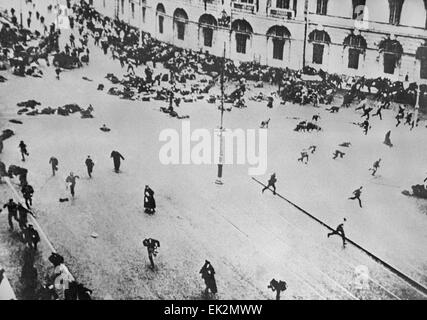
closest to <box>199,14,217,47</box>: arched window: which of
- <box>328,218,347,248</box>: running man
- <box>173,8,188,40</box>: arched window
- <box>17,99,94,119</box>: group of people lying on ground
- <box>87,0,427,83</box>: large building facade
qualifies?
<box>87,0,427,83</box>: large building facade

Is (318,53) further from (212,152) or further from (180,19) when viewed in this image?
(212,152)

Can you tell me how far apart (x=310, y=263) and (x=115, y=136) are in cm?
1298

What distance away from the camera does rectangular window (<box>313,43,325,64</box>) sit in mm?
38806

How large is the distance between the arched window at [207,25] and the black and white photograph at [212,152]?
89 mm

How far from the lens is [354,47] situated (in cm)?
3734

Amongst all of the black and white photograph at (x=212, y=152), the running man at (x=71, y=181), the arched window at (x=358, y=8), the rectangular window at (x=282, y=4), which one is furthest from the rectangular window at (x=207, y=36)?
the running man at (x=71, y=181)

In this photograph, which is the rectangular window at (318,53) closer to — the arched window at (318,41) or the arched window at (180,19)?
the arched window at (318,41)

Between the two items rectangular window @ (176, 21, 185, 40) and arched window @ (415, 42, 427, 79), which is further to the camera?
rectangular window @ (176, 21, 185, 40)

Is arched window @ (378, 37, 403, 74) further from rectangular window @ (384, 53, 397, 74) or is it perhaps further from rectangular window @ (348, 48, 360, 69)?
rectangular window @ (348, 48, 360, 69)

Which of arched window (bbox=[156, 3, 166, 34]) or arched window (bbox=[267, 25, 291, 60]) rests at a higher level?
arched window (bbox=[156, 3, 166, 34])

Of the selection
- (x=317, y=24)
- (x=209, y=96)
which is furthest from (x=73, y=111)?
(x=317, y=24)

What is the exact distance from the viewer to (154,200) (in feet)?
62.6

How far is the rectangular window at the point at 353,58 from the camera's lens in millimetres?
37469

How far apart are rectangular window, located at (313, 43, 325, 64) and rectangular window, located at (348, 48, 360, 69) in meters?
2.12
